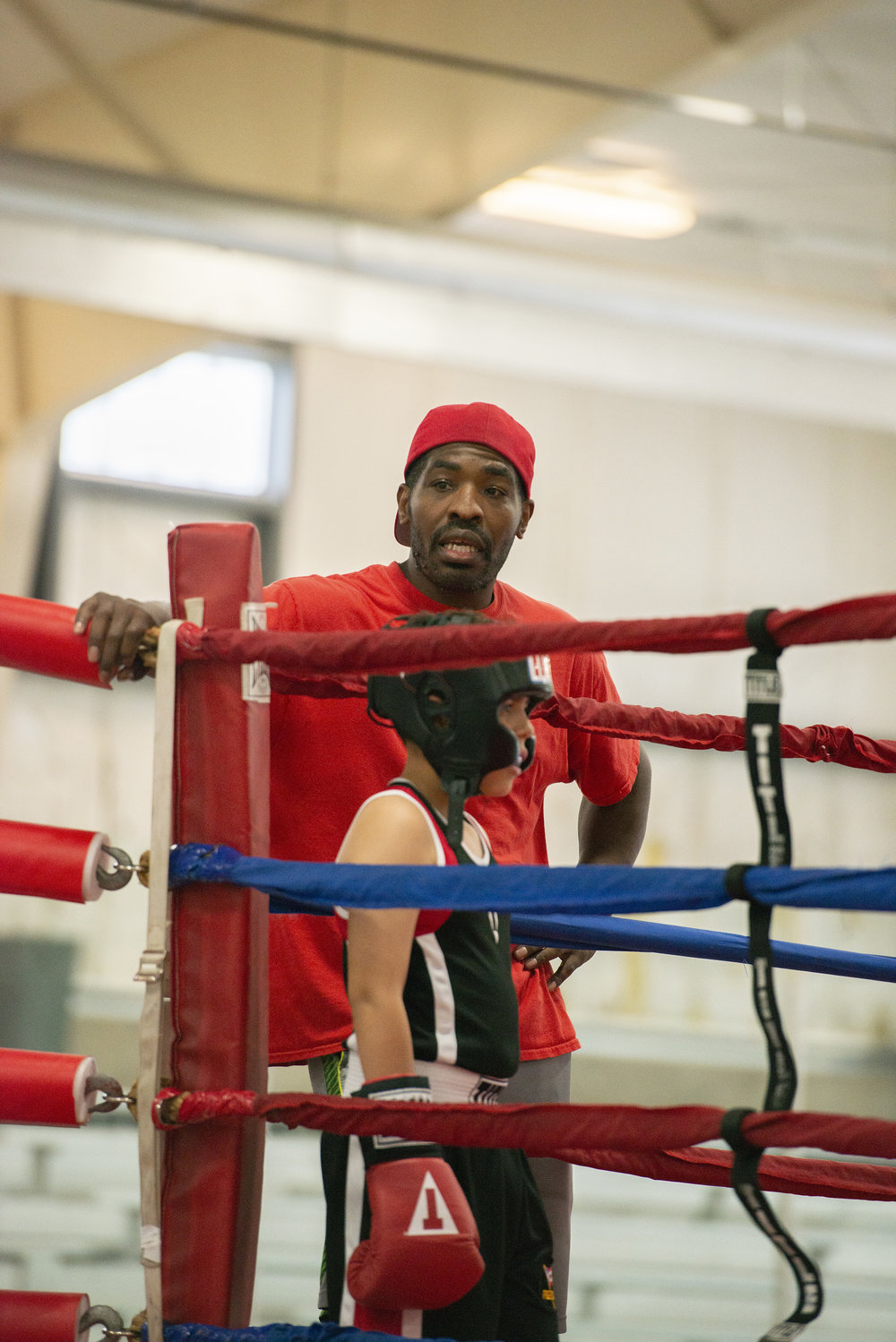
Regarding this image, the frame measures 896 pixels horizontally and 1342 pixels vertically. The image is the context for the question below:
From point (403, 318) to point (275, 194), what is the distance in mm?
611

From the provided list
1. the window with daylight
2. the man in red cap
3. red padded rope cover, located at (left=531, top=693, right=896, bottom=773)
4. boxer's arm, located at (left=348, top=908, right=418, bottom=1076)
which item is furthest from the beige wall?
boxer's arm, located at (left=348, top=908, right=418, bottom=1076)

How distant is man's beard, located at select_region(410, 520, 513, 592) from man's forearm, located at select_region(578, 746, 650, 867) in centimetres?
38

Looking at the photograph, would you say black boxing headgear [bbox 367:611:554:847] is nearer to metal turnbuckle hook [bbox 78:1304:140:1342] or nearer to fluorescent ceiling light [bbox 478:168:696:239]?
metal turnbuckle hook [bbox 78:1304:140:1342]

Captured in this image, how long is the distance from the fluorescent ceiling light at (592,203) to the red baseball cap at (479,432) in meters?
3.49

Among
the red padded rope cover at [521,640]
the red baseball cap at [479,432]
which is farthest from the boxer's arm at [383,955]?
the red baseball cap at [479,432]

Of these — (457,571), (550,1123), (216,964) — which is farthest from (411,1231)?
(457,571)

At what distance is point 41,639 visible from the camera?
1.19 m

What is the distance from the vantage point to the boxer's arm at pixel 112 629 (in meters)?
1.18

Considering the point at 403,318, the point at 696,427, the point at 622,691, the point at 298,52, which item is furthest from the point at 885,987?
the point at 298,52

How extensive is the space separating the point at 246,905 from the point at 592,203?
4345 mm

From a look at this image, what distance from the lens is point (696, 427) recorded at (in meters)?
5.48

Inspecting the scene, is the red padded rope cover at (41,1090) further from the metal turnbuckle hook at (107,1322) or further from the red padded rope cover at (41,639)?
the red padded rope cover at (41,639)

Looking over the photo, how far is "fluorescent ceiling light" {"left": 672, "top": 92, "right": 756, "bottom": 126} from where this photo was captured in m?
4.58

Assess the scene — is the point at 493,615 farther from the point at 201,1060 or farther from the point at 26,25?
the point at 26,25
